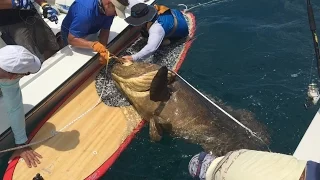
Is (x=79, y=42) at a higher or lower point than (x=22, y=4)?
lower

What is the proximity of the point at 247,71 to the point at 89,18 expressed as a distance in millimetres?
2678

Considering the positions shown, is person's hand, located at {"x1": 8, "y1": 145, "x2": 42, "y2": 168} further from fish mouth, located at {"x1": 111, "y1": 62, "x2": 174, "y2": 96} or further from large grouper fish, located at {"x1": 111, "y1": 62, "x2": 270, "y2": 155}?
fish mouth, located at {"x1": 111, "y1": 62, "x2": 174, "y2": 96}

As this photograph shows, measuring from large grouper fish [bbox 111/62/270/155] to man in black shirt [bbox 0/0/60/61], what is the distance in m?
1.38

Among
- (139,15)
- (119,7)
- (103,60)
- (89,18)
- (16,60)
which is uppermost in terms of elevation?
(16,60)

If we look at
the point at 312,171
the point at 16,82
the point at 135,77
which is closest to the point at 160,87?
the point at 135,77

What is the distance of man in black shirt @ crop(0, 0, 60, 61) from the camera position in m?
5.05

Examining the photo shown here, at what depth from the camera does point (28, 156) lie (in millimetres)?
4363

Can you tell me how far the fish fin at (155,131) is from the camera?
15.9ft

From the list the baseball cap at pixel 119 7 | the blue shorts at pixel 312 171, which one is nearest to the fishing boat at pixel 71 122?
the baseball cap at pixel 119 7

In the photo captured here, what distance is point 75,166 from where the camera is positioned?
14.5 ft

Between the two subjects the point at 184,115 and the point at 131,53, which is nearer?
the point at 184,115

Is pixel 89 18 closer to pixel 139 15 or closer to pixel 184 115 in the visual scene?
pixel 139 15

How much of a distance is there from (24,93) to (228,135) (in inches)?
106

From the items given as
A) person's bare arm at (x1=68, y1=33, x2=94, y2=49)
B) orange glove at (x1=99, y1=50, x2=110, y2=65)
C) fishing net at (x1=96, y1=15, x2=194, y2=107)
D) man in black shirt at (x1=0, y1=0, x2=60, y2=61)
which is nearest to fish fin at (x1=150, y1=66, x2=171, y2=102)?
fishing net at (x1=96, y1=15, x2=194, y2=107)
